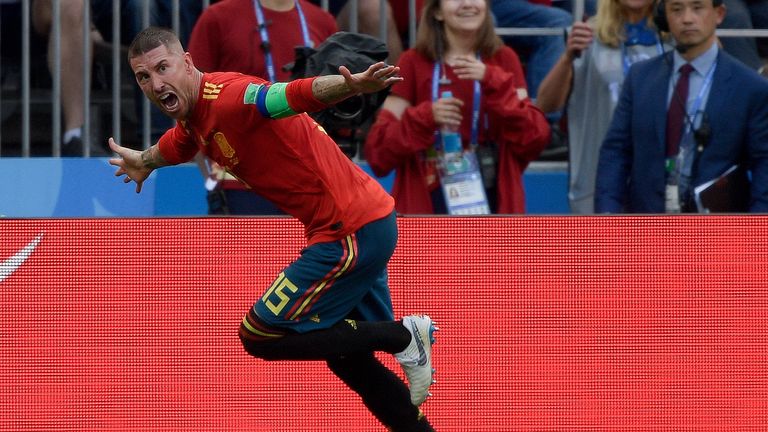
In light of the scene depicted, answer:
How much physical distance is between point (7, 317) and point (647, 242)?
116 inches

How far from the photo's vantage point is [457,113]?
23.5 feet

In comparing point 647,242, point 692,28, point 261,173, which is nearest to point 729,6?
point 692,28

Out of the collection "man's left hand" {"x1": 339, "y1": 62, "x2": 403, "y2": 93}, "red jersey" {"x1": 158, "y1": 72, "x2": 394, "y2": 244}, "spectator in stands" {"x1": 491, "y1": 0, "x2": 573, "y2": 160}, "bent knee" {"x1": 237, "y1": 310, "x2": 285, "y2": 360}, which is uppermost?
"man's left hand" {"x1": 339, "y1": 62, "x2": 403, "y2": 93}

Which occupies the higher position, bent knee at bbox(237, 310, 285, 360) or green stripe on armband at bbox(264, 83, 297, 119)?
green stripe on armband at bbox(264, 83, 297, 119)

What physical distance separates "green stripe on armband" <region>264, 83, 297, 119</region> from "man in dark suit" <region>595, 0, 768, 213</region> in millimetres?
2550

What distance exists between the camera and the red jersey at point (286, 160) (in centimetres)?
536

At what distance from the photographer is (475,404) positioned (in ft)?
21.2

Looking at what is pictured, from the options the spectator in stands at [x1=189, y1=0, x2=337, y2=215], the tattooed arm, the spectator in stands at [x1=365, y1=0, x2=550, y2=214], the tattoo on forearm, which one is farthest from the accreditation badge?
the tattoo on forearm

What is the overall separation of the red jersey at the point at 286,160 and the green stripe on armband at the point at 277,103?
0.26ft

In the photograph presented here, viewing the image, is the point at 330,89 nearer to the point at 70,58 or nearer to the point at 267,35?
the point at 267,35

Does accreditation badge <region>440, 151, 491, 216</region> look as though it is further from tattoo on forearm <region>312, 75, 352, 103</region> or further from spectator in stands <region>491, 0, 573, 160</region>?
tattoo on forearm <region>312, 75, 352, 103</region>

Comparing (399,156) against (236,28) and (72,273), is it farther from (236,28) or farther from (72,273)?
(72,273)

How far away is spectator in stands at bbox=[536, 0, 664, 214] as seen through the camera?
25.0 feet

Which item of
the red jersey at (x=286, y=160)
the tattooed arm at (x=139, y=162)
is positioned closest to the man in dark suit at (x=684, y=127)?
the red jersey at (x=286, y=160)
